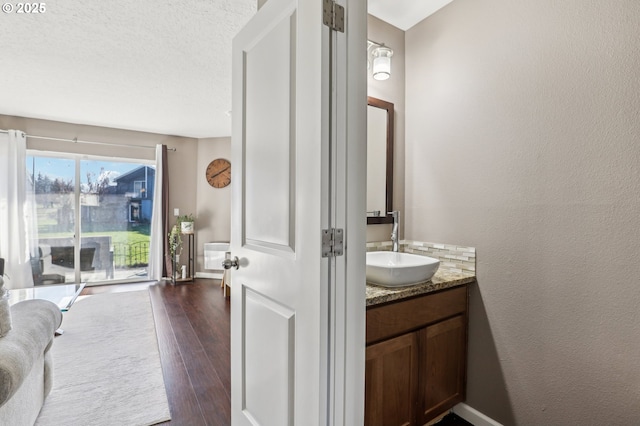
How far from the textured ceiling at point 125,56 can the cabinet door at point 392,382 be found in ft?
6.16

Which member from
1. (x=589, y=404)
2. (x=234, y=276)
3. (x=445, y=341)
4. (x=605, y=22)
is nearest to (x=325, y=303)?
(x=234, y=276)

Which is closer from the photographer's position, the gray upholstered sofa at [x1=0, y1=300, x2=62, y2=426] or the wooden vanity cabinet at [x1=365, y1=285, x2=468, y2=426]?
the gray upholstered sofa at [x1=0, y1=300, x2=62, y2=426]

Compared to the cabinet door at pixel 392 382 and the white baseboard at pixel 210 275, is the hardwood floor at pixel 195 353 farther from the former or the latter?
the white baseboard at pixel 210 275

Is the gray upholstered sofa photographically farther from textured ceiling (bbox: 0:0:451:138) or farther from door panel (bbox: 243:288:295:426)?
textured ceiling (bbox: 0:0:451:138)

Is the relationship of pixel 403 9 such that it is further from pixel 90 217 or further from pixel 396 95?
pixel 90 217

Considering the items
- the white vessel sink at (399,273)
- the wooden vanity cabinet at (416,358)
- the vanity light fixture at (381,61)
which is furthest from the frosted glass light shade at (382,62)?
the wooden vanity cabinet at (416,358)

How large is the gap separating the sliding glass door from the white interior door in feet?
15.2

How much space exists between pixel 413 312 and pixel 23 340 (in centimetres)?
170

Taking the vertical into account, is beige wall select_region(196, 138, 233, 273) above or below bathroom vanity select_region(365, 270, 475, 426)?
above

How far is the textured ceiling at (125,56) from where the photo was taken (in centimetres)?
199

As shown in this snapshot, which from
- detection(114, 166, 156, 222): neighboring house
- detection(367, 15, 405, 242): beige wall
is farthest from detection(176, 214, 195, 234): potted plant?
detection(367, 15, 405, 242): beige wall

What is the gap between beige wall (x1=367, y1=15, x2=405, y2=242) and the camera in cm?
199

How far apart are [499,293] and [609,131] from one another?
85 centimetres

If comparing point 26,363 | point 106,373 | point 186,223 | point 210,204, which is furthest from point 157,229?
point 26,363
